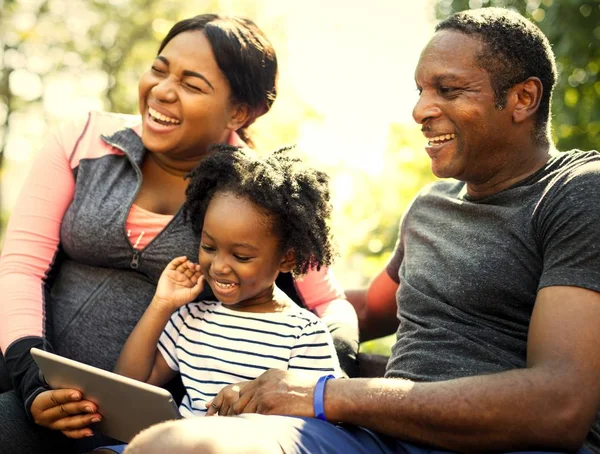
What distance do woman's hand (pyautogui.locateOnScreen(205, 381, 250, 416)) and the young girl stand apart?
17 cm

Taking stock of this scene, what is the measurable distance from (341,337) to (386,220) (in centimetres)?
262

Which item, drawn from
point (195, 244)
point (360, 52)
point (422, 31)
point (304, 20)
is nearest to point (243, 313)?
point (195, 244)

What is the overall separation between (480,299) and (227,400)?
821mm

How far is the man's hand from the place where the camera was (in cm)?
222

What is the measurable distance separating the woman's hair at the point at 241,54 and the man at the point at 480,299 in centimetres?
74

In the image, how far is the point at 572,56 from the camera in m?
4.04

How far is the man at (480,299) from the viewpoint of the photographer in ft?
6.78

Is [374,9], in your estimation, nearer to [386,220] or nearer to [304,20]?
[304,20]

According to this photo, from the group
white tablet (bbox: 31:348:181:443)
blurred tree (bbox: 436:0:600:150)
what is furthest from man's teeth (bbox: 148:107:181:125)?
blurred tree (bbox: 436:0:600:150)

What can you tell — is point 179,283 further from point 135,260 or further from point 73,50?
point 73,50

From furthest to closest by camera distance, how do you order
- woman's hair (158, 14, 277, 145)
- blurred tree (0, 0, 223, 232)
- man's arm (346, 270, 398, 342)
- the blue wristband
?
1. blurred tree (0, 0, 223, 232)
2. man's arm (346, 270, 398, 342)
3. woman's hair (158, 14, 277, 145)
4. the blue wristband

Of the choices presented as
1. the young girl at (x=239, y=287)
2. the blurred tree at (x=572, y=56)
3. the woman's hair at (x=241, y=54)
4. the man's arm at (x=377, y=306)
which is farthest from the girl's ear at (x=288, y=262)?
the blurred tree at (x=572, y=56)

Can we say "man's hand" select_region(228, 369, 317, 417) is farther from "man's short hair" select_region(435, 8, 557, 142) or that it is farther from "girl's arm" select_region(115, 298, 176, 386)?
"man's short hair" select_region(435, 8, 557, 142)

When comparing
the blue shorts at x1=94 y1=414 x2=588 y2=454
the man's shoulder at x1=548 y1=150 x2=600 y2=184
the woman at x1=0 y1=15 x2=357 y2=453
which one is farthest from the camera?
the woman at x1=0 y1=15 x2=357 y2=453
